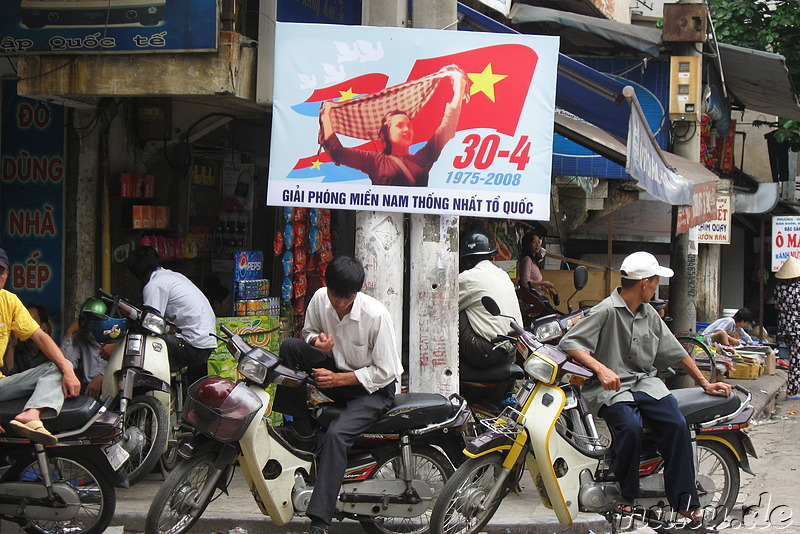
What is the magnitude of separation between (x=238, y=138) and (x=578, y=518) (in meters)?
5.19

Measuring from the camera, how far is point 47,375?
5164 mm

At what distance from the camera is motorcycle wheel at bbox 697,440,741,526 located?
563 cm

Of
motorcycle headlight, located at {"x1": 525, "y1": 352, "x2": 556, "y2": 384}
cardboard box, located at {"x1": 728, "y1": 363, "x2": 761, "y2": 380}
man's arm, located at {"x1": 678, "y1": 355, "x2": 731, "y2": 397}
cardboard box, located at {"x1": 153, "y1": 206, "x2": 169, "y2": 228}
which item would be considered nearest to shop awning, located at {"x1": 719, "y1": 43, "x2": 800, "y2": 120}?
cardboard box, located at {"x1": 728, "y1": 363, "x2": 761, "y2": 380}

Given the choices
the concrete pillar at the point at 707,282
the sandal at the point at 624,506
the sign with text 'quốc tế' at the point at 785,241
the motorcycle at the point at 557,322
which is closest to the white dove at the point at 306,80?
the motorcycle at the point at 557,322

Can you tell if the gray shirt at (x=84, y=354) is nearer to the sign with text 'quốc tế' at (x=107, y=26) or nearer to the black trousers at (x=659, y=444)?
the sign with text 'quốc tế' at (x=107, y=26)

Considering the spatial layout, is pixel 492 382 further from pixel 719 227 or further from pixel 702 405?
pixel 719 227

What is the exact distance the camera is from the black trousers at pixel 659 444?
17.1ft

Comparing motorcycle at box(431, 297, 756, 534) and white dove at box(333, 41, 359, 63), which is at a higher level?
white dove at box(333, 41, 359, 63)

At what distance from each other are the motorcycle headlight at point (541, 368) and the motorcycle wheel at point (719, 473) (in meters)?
1.05

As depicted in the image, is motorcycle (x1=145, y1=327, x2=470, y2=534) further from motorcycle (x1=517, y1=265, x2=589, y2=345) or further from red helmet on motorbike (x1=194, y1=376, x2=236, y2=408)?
motorcycle (x1=517, y1=265, x2=589, y2=345)

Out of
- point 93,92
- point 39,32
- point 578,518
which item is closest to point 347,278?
point 578,518

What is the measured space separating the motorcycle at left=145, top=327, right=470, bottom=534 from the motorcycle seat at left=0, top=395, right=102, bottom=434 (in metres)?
0.62

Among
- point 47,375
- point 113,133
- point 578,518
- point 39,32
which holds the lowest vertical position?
point 578,518

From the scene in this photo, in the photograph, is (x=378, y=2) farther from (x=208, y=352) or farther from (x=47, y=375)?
(x=47, y=375)
